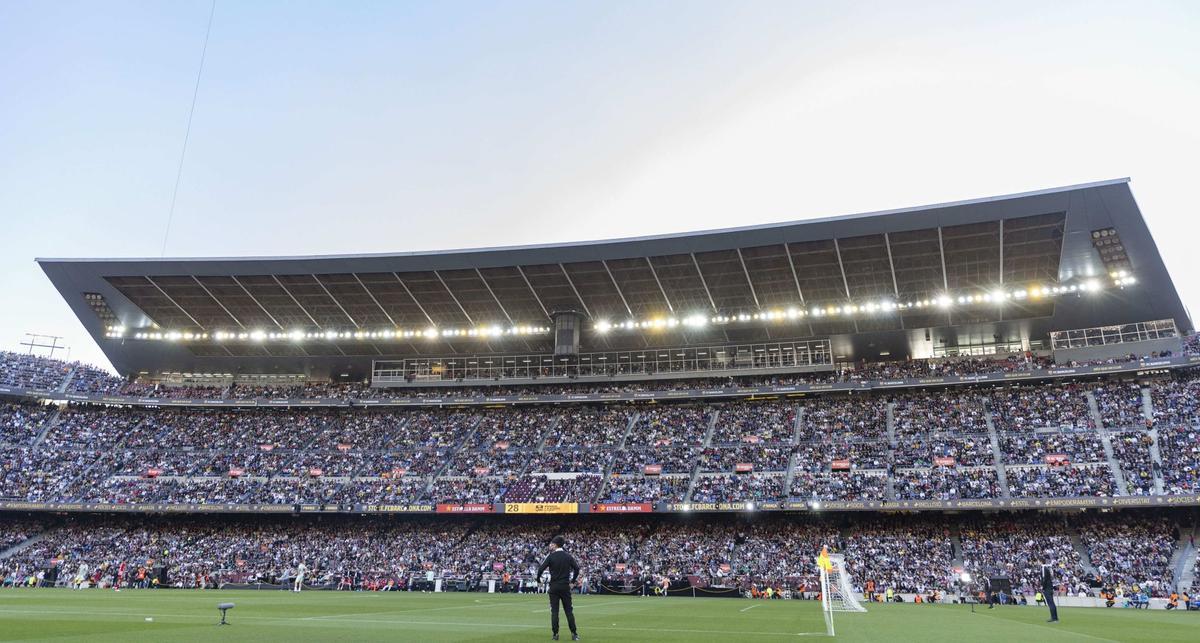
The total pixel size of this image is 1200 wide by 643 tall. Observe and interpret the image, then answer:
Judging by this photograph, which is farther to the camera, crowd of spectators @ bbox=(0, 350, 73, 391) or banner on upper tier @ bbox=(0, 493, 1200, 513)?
crowd of spectators @ bbox=(0, 350, 73, 391)

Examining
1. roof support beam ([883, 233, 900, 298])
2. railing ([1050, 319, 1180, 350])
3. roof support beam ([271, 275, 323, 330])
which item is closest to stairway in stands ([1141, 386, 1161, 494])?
railing ([1050, 319, 1180, 350])

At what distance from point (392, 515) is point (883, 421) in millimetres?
34987

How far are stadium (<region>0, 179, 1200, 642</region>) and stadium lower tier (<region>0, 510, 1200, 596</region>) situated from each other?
0.23 meters

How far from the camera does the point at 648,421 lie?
54938 millimetres

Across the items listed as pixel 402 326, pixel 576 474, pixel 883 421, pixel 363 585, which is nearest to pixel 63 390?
pixel 402 326

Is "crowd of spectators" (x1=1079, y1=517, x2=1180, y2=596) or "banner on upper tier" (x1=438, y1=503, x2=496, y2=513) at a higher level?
"banner on upper tier" (x1=438, y1=503, x2=496, y2=513)

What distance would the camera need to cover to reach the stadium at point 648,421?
1501 inches

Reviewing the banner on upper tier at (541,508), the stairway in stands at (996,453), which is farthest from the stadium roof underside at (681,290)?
the banner on upper tier at (541,508)

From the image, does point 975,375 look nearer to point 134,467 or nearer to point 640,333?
point 640,333

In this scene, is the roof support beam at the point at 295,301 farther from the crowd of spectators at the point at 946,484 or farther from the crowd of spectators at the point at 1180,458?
the crowd of spectators at the point at 1180,458

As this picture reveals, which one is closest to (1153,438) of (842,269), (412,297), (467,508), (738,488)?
(842,269)

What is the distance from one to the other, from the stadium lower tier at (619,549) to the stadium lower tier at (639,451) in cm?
227

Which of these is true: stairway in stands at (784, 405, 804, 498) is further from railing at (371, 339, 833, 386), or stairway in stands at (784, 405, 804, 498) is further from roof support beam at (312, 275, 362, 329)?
roof support beam at (312, 275, 362, 329)

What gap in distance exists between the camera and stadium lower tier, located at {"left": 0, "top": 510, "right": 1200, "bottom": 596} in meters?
35.8
